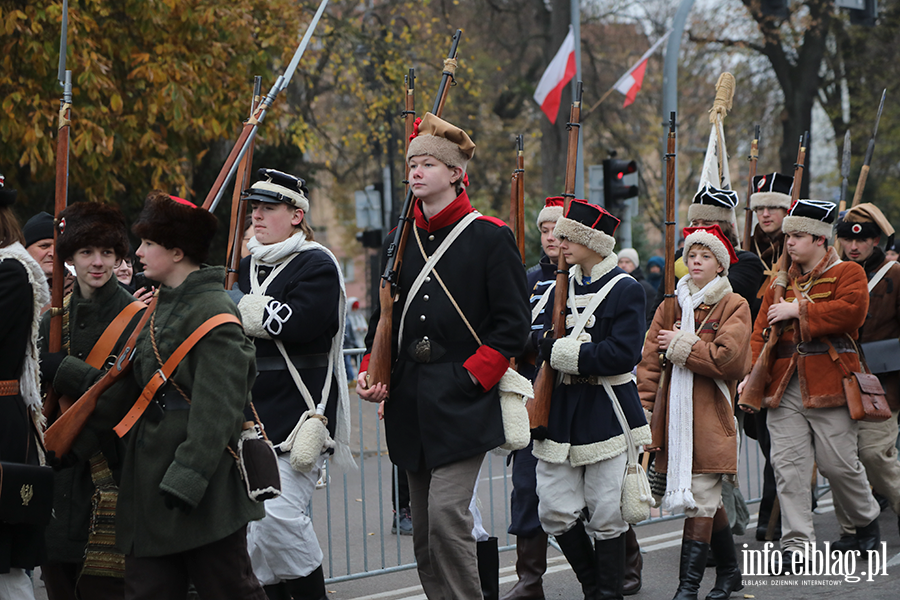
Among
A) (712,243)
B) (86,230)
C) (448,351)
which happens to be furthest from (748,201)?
(86,230)

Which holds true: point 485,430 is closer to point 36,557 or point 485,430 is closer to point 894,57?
point 36,557

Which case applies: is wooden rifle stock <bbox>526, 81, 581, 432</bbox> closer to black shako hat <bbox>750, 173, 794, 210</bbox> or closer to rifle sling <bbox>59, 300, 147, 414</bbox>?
rifle sling <bbox>59, 300, 147, 414</bbox>

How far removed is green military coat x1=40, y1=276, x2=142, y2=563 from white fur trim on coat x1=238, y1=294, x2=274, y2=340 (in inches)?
25.2

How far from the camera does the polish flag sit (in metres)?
13.1

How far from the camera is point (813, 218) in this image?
652 cm

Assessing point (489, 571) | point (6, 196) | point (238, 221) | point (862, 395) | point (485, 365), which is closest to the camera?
point (6, 196)

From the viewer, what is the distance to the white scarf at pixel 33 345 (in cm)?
404

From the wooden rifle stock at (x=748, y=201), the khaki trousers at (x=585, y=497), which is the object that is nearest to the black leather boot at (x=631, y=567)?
the khaki trousers at (x=585, y=497)

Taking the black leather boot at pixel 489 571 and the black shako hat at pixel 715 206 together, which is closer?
the black leather boot at pixel 489 571

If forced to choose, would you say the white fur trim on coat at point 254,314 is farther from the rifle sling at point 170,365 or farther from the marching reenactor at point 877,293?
the marching reenactor at point 877,293

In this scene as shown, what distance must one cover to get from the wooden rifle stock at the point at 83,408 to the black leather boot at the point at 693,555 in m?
3.11

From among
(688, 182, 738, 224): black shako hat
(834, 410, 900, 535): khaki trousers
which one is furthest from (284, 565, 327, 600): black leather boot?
(834, 410, 900, 535): khaki trousers

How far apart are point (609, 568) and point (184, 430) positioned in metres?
2.58

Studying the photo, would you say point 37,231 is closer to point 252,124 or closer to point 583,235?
point 252,124
